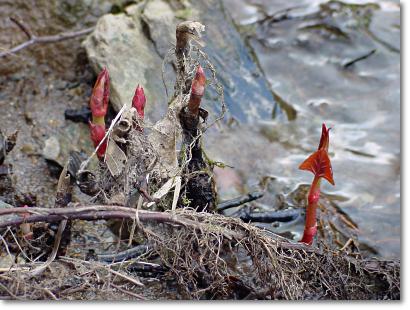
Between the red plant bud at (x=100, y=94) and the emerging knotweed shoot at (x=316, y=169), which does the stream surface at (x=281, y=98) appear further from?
the red plant bud at (x=100, y=94)

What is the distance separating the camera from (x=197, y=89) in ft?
5.38

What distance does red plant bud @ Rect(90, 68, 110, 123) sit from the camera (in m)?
1.69

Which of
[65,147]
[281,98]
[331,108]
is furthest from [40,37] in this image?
[331,108]

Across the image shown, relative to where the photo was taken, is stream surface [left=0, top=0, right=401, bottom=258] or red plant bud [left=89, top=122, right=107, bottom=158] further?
stream surface [left=0, top=0, right=401, bottom=258]

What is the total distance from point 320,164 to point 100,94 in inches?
23.2

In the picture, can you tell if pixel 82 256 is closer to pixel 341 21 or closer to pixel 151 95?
pixel 151 95

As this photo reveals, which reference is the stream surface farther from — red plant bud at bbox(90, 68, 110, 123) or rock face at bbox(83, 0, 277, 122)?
red plant bud at bbox(90, 68, 110, 123)

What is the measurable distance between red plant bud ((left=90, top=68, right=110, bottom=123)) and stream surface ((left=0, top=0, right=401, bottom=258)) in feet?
1.56

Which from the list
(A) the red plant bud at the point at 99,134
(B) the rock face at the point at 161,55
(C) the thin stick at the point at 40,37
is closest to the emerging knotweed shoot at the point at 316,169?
(A) the red plant bud at the point at 99,134

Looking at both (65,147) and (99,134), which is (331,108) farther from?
(99,134)

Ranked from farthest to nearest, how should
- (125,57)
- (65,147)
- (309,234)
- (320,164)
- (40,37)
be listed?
(40,37)
(125,57)
(65,147)
(309,234)
(320,164)

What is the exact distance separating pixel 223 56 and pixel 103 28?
0.51 metres

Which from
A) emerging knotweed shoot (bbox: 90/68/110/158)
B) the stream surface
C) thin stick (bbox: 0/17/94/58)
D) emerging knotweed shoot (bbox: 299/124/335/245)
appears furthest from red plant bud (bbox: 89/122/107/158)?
thin stick (bbox: 0/17/94/58)

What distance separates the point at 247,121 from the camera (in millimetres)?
2602
